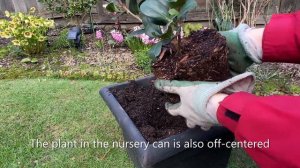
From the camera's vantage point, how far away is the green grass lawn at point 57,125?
1.76 m

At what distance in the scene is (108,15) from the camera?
13.6 ft

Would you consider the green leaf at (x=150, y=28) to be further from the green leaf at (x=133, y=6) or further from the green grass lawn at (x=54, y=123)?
the green grass lawn at (x=54, y=123)

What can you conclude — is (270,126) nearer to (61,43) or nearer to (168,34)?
(168,34)

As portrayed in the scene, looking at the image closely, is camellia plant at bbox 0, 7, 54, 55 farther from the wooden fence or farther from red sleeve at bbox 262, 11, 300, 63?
red sleeve at bbox 262, 11, 300, 63

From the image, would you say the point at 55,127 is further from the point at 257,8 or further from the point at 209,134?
the point at 257,8

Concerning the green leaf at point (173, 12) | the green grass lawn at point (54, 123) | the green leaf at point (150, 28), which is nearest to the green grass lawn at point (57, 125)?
the green grass lawn at point (54, 123)

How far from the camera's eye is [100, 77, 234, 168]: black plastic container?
1.18 meters

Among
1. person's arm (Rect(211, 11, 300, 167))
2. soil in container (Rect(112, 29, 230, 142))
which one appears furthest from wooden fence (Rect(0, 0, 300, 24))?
person's arm (Rect(211, 11, 300, 167))

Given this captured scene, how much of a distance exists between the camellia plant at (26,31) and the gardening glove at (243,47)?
2587 mm

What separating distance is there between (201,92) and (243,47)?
14.9 inches

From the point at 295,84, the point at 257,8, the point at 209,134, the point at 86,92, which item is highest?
the point at 257,8

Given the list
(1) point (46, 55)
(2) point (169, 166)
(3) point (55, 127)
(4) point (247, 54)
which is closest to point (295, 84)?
(4) point (247, 54)

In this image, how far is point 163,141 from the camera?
1188mm

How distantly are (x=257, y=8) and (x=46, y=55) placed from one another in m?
2.42
